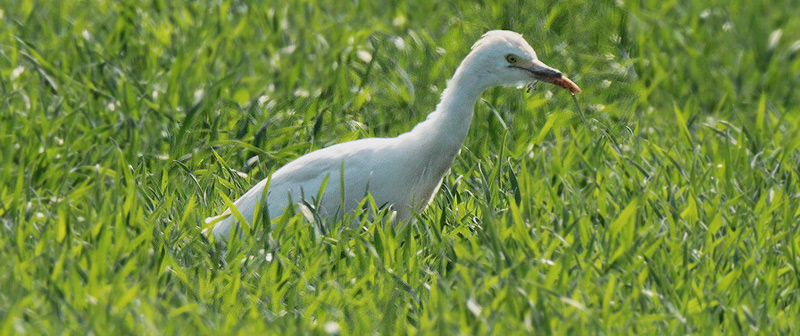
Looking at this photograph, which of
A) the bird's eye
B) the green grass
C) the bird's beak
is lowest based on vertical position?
the green grass

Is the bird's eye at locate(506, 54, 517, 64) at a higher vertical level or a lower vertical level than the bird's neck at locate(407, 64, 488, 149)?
higher

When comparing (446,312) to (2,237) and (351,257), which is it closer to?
(351,257)

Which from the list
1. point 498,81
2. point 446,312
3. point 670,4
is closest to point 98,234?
point 446,312

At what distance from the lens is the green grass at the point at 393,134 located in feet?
13.4

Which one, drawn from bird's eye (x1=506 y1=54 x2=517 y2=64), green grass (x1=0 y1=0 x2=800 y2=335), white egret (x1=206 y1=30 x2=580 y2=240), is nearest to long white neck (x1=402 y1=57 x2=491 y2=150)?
→ white egret (x1=206 y1=30 x2=580 y2=240)

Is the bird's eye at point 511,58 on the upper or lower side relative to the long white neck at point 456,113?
upper

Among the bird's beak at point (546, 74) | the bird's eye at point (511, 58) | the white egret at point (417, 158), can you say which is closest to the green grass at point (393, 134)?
the white egret at point (417, 158)

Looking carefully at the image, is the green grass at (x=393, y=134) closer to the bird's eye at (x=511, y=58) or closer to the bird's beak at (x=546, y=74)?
the bird's beak at (x=546, y=74)

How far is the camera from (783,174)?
585 centimetres

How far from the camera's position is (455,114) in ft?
17.8

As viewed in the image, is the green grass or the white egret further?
the white egret

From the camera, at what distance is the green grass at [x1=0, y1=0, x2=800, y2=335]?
4.09 m

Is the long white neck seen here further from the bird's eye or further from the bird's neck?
the bird's eye

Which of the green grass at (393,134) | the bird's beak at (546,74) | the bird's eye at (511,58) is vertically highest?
the bird's eye at (511,58)
